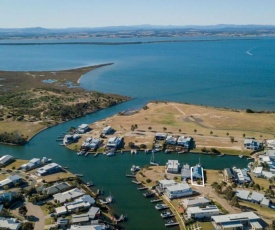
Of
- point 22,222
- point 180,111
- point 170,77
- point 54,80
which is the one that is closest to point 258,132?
point 180,111

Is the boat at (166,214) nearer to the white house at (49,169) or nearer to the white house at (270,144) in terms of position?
the white house at (49,169)

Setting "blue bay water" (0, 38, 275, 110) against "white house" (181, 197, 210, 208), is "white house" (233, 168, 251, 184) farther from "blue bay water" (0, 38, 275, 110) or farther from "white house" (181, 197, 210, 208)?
"blue bay water" (0, 38, 275, 110)

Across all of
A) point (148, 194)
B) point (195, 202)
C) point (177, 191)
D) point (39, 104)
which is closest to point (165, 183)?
point (177, 191)

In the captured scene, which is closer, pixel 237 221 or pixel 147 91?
pixel 237 221

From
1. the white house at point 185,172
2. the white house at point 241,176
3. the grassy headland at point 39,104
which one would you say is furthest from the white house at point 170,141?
the grassy headland at point 39,104

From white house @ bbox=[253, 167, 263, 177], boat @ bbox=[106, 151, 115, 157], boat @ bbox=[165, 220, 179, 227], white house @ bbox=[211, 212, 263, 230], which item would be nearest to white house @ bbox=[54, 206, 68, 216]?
boat @ bbox=[165, 220, 179, 227]

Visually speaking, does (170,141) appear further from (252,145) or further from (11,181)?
(11,181)
